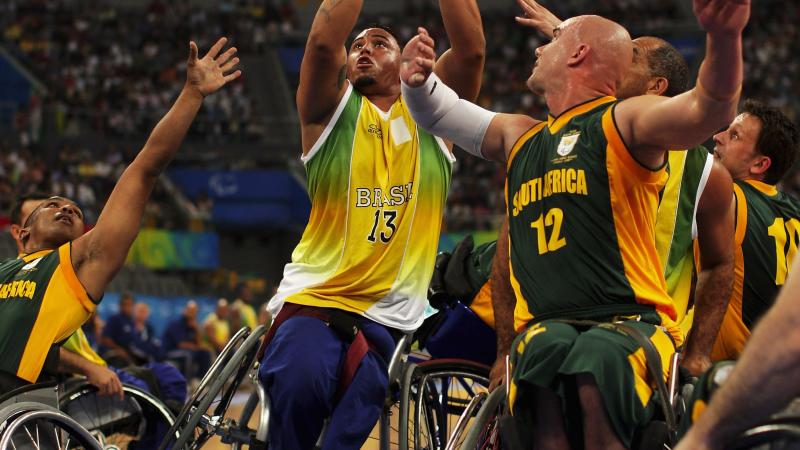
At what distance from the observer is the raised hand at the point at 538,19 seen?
4723 mm

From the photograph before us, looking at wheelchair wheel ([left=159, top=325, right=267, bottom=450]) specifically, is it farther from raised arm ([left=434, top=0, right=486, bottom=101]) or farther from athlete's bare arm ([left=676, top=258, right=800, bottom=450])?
athlete's bare arm ([left=676, top=258, right=800, bottom=450])

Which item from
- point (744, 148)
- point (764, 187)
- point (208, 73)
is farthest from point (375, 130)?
point (764, 187)

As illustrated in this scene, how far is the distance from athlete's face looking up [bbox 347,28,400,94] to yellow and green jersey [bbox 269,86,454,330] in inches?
4.9

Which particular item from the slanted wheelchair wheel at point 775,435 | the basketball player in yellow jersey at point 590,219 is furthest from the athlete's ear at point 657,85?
the slanted wheelchair wheel at point 775,435

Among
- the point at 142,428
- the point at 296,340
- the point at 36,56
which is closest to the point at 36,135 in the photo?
the point at 36,56

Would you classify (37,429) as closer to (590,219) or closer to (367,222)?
(367,222)

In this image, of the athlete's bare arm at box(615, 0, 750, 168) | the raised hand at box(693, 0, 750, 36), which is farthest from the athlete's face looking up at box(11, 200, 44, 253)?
the raised hand at box(693, 0, 750, 36)

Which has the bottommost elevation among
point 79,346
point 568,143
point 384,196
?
point 79,346

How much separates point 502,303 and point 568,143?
93 centimetres

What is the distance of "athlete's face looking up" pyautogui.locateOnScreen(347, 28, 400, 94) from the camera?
4938 millimetres

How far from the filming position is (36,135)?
24.4m

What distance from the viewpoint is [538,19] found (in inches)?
189

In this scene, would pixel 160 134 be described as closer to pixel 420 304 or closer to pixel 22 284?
pixel 22 284

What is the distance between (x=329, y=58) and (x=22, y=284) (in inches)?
75.6
